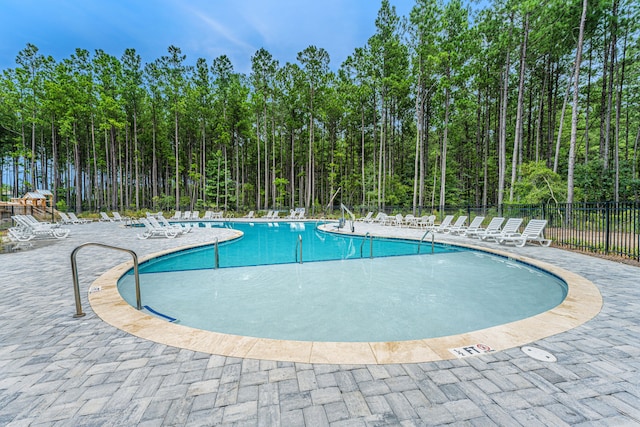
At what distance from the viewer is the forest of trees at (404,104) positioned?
44.6ft

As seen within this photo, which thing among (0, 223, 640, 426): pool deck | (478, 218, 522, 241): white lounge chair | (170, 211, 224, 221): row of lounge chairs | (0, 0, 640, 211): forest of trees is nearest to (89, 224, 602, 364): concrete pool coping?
(0, 223, 640, 426): pool deck

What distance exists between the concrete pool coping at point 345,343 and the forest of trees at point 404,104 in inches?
443

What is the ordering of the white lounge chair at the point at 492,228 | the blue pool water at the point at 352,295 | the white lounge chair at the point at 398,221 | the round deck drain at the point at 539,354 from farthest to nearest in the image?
1. the white lounge chair at the point at 398,221
2. the white lounge chair at the point at 492,228
3. the blue pool water at the point at 352,295
4. the round deck drain at the point at 539,354

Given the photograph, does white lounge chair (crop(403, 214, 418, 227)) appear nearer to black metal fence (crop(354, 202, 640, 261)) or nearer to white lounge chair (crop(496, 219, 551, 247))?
black metal fence (crop(354, 202, 640, 261))

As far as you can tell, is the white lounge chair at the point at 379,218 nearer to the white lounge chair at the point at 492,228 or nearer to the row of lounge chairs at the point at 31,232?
the white lounge chair at the point at 492,228

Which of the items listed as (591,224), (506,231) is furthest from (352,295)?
(591,224)

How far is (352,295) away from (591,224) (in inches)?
324

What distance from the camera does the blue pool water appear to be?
360 centimetres

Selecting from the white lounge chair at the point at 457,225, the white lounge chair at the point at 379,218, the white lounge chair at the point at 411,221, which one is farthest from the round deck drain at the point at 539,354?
the white lounge chair at the point at 379,218

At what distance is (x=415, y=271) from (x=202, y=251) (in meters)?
6.26

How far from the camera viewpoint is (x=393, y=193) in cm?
2159

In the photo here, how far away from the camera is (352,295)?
473 cm

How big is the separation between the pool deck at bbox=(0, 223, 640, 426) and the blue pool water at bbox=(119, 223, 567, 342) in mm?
1172

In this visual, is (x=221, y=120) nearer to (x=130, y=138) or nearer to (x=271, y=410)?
(x=130, y=138)
